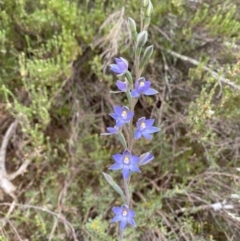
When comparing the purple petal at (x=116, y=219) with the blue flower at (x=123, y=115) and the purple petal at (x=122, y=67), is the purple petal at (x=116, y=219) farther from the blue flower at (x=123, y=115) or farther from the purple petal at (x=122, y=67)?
the purple petal at (x=122, y=67)

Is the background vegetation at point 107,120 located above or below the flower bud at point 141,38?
below

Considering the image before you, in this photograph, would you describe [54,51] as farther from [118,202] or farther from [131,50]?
[118,202]

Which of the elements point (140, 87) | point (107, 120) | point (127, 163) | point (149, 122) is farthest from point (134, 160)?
point (107, 120)

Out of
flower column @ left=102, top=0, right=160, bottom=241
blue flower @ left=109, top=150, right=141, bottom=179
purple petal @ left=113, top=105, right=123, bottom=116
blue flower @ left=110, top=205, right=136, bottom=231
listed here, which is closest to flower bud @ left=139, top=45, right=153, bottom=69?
flower column @ left=102, top=0, right=160, bottom=241

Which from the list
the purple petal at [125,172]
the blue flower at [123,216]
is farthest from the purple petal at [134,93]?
the blue flower at [123,216]

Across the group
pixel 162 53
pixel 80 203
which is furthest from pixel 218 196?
pixel 162 53

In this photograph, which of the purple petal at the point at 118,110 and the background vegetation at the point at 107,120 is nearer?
the purple petal at the point at 118,110

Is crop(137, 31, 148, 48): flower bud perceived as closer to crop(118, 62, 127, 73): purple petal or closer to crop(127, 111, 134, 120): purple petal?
crop(118, 62, 127, 73): purple petal

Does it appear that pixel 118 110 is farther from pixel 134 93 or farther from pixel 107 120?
pixel 107 120

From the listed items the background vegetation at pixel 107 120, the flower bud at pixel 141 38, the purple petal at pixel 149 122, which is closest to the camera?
the flower bud at pixel 141 38
